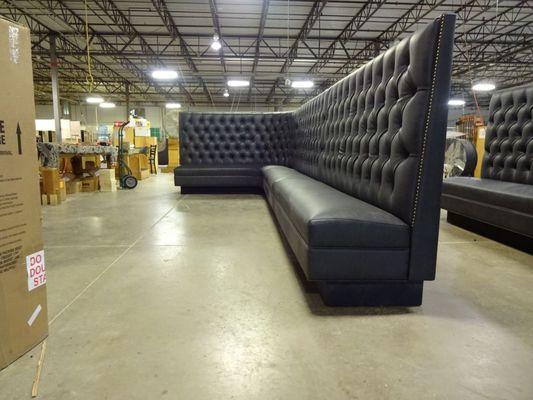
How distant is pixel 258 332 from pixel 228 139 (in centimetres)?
433

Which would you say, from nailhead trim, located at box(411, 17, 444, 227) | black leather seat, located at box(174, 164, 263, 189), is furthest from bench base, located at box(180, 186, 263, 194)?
nailhead trim, located at box(411, 17, 444, 227)

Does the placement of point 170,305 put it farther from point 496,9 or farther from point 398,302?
point 496,9

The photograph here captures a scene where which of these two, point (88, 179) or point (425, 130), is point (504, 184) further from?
point (88, 179)

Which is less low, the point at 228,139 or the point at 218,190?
the point at 228,139

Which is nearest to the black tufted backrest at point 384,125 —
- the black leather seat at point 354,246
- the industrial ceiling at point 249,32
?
the black leather seat at point 354,246

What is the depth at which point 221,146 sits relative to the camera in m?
5.41

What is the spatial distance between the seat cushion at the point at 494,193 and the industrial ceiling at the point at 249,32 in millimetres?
→ 5116

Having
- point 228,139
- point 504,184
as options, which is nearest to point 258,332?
point 504,184

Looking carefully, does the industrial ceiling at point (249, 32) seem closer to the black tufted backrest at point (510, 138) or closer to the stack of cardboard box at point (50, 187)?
the stack of cardboard box at point (50, 187)

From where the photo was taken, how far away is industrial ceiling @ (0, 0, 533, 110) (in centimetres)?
815

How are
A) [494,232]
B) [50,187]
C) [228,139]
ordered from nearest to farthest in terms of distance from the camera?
[494,232] < [50,187] < [228,139]

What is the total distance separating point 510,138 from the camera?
10.3 ft

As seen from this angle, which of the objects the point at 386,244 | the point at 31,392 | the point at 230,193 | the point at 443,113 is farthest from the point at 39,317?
the point at 230,193

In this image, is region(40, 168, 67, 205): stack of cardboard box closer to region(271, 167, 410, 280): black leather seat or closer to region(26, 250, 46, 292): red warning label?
region(26, 250, 46, 292): red warning label
